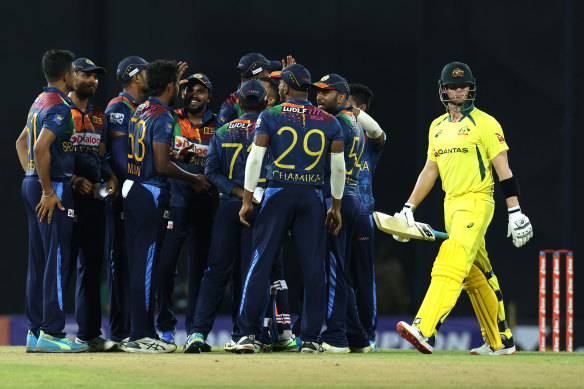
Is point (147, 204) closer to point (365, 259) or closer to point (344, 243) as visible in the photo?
point (344, 243)

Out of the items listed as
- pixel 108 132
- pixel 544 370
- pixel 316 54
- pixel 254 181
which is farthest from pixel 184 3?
pixel 544 370

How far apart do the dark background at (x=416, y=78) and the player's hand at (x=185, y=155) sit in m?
4.47

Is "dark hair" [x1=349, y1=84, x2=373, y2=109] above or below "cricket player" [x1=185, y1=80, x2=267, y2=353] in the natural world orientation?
above

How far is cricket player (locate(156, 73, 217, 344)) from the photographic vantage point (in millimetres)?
7594

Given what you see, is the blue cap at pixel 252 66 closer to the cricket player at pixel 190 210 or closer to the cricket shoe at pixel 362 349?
the cricket player at pixel 190 210

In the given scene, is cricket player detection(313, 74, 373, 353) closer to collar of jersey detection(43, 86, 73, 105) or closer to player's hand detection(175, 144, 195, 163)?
player's hand detection(175, 144, 195, 163)

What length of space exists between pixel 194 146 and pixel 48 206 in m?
1.16

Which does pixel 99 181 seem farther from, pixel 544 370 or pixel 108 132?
pixel 544 370

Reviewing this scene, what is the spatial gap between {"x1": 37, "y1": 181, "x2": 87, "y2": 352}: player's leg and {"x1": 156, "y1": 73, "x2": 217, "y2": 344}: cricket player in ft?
2.51

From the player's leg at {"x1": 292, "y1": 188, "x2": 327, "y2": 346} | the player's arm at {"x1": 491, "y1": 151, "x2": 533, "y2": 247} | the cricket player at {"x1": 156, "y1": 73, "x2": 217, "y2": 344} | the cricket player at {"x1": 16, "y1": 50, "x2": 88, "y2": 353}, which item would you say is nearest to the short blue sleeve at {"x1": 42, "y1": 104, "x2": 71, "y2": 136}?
the cricket player at {"x1": 16, "y1": 50, "x2": 88, "y2": 353}

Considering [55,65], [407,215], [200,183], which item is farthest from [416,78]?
[55,65]

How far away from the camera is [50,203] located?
700 cm

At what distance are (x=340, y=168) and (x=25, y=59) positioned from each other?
5931 millimetres

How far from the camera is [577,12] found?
12.2 meters
